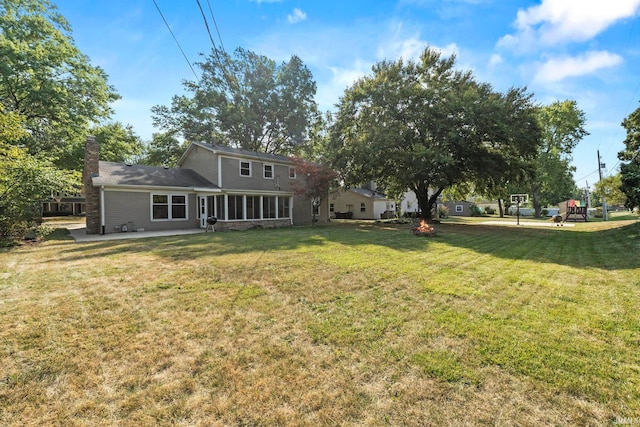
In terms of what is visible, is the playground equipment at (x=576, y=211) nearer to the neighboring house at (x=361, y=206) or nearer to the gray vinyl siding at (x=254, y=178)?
the neighboring house at (x=361, y=206)

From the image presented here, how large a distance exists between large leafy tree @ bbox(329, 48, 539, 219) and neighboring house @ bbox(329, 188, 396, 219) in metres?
8.78

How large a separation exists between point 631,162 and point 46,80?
33090mm

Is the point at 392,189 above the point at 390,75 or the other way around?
the other way around

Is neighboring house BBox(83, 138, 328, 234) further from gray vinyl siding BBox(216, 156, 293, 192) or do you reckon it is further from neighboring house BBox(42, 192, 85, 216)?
neighboring house BBox(42, 192, 85, 216)

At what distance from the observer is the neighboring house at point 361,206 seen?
31250 millimetres

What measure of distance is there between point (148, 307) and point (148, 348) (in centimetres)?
129

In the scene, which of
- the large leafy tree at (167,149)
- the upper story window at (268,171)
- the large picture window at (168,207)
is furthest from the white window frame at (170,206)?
the large leafy tree at (167,149)

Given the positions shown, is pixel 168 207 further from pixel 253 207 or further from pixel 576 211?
pixel 576 211

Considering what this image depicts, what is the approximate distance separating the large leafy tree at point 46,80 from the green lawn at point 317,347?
59.9ft

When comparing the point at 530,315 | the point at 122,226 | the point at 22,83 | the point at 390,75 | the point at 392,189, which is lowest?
the point at 530,315

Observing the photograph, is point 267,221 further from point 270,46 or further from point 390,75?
point 390,75

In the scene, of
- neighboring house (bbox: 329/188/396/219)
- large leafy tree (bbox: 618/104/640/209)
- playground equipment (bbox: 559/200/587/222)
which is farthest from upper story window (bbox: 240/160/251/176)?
playground equipment (bbox: 559/200/587/222)

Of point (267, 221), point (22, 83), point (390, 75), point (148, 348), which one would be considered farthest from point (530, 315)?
point (22, 83)

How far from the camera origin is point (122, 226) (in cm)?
1439
